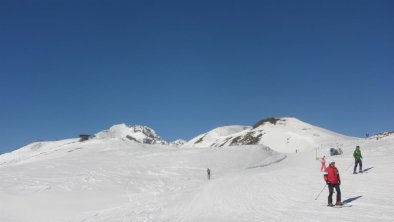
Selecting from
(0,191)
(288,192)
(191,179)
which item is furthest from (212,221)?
(191,179)

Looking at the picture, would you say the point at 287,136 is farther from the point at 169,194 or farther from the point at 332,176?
the point at 332,176

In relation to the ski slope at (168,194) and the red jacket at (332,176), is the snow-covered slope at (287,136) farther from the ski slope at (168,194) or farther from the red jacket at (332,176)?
the red jacket at (332,176)

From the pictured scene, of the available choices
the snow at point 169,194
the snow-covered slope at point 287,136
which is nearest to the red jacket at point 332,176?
the snow at point 169,194

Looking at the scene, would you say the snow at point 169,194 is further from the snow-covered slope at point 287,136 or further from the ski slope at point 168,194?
the snow-covered slope at point 287,136

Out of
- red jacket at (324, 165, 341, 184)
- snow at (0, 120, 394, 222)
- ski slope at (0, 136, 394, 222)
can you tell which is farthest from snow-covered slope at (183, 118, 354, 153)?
red jacket at (324, 165, 341, 184)

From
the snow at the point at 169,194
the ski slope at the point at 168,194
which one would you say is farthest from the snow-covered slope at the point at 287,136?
the ski slope at the point at 168,194

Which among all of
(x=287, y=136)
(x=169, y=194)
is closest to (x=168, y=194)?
(x=169, y=194)

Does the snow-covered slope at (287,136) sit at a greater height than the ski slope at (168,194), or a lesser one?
greater

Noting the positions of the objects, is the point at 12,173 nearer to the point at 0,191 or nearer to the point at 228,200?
the point at 0,191

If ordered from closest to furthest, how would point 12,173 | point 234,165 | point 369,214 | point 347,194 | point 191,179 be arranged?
point 369,214, point 347,194, point 12,173, point 191,179, point 234,165

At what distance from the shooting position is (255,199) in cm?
2380

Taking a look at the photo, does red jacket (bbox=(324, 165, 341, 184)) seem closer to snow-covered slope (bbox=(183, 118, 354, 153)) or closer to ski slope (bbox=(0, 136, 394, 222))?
ski slope (bbox=(0, 136, 394, 222))

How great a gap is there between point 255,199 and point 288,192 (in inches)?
103

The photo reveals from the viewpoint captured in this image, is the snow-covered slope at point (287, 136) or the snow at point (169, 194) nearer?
the snow at point (169, 194)
